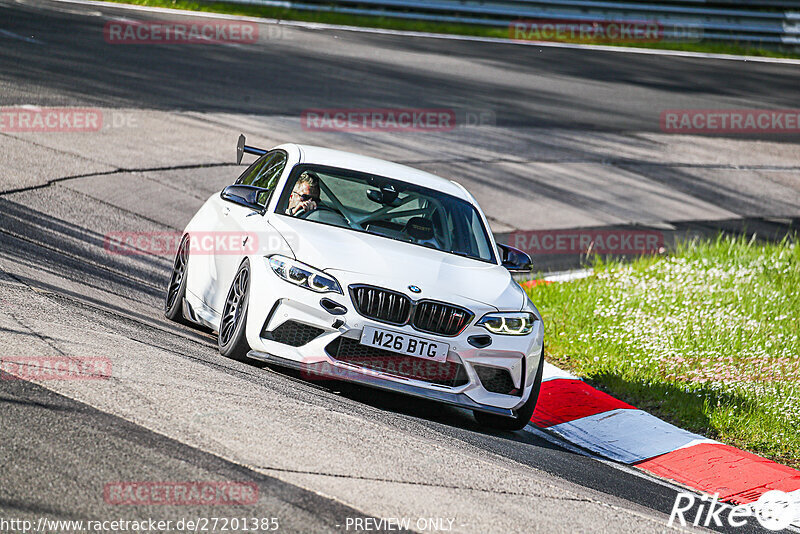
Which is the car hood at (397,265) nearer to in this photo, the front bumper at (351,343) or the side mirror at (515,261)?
the front bumper at (351,343)

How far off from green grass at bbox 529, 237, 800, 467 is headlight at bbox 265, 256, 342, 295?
302 cm

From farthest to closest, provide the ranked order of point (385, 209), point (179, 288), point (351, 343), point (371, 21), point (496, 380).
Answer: point (371, 21), point (179, 288), point (385, 209), point (496, 380), point (351, 343)

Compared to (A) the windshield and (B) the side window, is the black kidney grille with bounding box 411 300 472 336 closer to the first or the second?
(A) the windshield

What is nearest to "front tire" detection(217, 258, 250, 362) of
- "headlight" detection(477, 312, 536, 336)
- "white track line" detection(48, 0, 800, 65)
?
"headlight" detection(477, 312, 536, 336)

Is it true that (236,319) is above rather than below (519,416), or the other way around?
above

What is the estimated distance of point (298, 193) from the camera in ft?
24.6

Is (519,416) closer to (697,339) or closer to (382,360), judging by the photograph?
(382,360)

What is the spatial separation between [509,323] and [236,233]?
6.72ft

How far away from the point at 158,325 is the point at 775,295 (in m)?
6.14

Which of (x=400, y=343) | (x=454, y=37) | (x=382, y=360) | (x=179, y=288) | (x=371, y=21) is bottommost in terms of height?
(x=179, y=288)

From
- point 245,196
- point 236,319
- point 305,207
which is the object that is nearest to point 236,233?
point 245,196

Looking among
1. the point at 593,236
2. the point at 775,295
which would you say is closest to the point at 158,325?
the point at 775,295

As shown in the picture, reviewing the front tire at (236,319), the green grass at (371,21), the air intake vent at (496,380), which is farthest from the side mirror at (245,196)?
the green grass at (371,21)

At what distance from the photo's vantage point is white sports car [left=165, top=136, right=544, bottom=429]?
6316 millimetres
